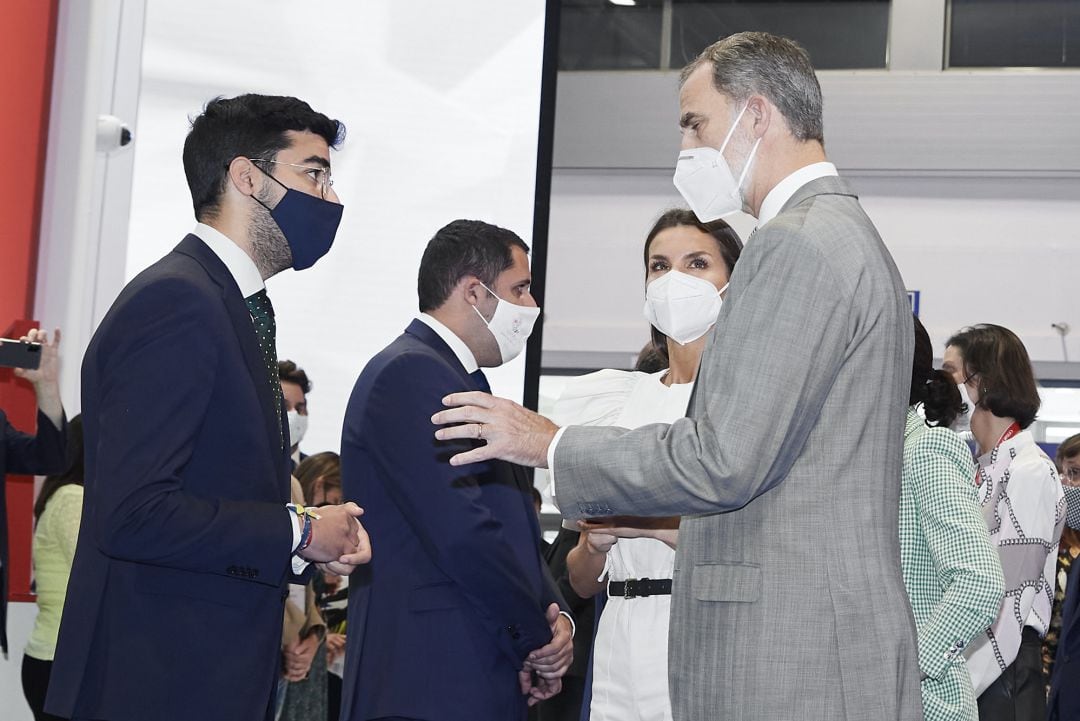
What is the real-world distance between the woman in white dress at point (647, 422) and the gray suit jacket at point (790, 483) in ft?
2.15

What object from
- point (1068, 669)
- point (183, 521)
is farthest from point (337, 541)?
point (1068, 669)

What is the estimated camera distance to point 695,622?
5.77 ft

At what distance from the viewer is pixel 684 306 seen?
8.71 feet

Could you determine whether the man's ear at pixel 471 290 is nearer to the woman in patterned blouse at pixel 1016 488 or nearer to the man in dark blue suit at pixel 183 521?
the man in dark blue suit at pixel 183 521

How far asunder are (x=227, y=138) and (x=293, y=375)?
8.19ft

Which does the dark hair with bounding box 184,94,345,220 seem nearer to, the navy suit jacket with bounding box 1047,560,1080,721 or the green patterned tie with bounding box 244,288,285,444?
the green patterned tie with bounding box 244,288,285,444

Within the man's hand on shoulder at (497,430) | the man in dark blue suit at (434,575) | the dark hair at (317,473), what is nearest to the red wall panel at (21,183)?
the dark hair at (317,473)

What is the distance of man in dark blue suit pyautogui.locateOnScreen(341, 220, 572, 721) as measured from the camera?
251 cm

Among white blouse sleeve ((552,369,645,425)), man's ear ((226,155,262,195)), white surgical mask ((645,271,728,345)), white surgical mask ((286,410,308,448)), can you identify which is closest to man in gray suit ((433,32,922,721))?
man's ear ((226,155,262,195))

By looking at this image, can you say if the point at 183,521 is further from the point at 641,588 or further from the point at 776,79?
the point at 776,79

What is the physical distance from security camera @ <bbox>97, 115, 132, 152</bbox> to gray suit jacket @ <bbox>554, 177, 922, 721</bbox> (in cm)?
274

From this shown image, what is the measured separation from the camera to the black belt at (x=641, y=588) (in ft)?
8.05

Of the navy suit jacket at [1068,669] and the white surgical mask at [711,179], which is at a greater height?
the white surgical mask at [711,179]

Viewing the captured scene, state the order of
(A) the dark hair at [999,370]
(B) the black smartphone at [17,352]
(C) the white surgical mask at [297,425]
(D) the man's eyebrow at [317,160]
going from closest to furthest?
(D) the man's eyebrow at [317,160] → (B) the black smartphone at [17,352] → (A) the dark hair at [999,370] → (C) the white surgical mask at [297,425]
